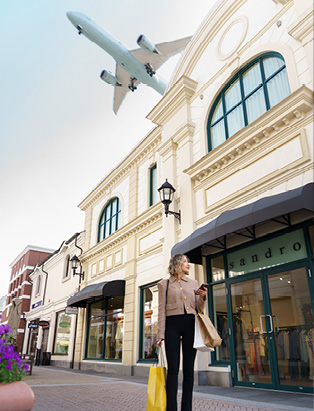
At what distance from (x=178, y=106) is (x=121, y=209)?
5.42 meters

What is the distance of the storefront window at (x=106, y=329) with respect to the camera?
12.3 meters

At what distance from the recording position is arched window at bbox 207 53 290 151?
7465mm

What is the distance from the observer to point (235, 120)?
8.46 meters

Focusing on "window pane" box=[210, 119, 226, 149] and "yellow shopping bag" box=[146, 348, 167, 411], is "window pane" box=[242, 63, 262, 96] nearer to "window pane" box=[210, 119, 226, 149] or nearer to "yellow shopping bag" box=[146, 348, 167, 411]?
"window pane" box=[210, 119, 226, 149]

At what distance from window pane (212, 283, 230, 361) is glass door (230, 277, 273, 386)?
297 millimetres

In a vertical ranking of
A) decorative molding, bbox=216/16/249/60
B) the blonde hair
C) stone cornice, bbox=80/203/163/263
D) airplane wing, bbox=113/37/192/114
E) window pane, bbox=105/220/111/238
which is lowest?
the blonde hair

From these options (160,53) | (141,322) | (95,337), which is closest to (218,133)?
(141,322)

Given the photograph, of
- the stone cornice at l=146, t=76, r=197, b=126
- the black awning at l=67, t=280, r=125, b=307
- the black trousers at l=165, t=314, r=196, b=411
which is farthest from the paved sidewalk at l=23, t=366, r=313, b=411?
the stone cornice at l=146, t=76, r=197, b=126

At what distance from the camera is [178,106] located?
10.4 meters

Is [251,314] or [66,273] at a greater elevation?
[66,273]

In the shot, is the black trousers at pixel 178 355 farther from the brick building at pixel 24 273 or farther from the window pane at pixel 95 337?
the brick building at pixel 24 273

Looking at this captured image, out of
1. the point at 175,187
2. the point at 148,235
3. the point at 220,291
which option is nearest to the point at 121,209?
the point at 148,235

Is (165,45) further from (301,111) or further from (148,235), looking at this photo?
(301,111)

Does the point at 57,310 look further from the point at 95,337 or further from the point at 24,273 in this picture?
the point at 24,273
